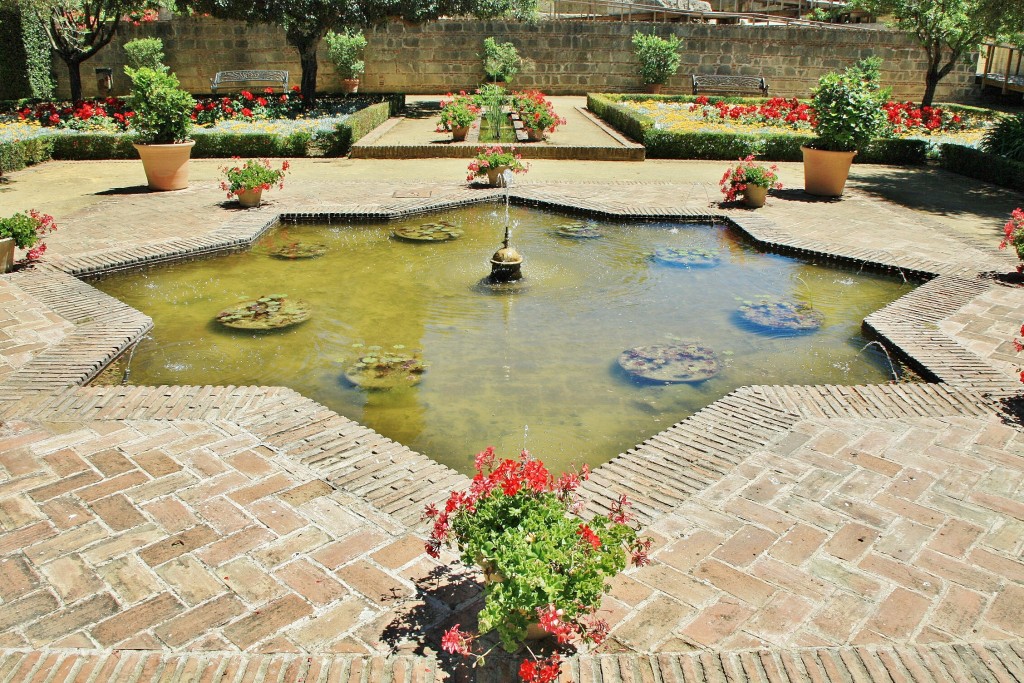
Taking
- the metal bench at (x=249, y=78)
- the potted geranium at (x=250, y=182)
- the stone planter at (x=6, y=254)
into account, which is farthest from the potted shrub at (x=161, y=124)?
the metal bench at (x=249, y=78)

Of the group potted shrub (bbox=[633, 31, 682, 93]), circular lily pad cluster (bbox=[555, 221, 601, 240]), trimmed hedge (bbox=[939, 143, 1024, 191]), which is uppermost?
potted shrub (bbox=[633, 31, 682, 93])

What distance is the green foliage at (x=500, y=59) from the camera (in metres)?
22.2

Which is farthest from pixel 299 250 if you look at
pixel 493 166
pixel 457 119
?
pixel 457 119

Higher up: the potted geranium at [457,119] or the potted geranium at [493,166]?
the potted geranium at [457,119]

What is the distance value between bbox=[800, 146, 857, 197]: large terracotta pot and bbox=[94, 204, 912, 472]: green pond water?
9.43 feet

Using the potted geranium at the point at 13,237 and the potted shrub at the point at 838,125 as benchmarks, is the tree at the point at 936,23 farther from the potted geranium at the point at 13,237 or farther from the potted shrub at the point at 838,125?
the potted geranium at the point at 13,237

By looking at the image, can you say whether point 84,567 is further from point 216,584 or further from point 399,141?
point 399,141

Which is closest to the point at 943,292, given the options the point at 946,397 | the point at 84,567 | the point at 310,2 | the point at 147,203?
the point at 946,397

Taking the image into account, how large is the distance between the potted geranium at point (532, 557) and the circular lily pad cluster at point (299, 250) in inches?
237

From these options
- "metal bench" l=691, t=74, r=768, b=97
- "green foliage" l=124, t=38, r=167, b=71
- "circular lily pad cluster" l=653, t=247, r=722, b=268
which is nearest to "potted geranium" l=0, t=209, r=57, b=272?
"circular lily pad cluster" l=653, t=247, r=722, b=268

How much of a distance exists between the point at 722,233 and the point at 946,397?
4.83 metres

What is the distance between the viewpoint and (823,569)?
3494mm

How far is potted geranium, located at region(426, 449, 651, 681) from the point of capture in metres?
2.61

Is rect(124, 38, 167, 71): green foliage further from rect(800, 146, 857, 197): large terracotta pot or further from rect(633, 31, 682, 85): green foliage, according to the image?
rect(800, 146, 857, 197): large terracotta pot
